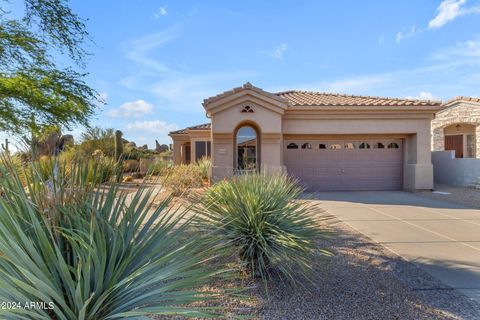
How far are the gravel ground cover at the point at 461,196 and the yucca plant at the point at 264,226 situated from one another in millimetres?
10492

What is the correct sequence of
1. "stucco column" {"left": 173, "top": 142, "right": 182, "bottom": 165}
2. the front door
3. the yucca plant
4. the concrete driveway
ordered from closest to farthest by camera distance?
the yucca plant < the concrete driveway < the front door < "stucco column" {"left": 173, "top": 142, "right": 182, "bottom": 165}

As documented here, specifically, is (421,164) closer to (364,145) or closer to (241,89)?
(364,145)

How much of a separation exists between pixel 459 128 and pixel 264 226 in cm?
2553

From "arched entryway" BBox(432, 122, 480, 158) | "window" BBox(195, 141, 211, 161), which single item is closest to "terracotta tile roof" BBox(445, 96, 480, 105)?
"arched entryway" BBox(432, 122, 480, 158)

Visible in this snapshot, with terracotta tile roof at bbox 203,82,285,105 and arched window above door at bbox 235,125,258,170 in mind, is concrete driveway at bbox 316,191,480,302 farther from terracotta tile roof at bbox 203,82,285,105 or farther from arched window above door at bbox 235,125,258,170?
terracotta tile roof at bbox 203,82,285,105

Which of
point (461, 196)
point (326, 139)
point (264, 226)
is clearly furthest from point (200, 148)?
A: point (264, 226)

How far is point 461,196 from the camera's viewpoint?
13.9 metres

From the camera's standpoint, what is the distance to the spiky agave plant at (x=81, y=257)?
2.06 meters

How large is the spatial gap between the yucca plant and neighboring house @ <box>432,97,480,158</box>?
22.3 metres

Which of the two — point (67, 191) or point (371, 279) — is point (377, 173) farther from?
point (67, 191)

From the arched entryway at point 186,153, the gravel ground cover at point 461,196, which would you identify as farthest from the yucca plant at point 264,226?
the arched entryway at point 186,153

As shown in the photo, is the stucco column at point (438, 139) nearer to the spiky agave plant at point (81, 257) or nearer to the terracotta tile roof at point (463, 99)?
the terracotta tile roof at point (463, 99)

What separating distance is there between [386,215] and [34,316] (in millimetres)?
Answer: 10491

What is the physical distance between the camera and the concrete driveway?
555 centimetres
